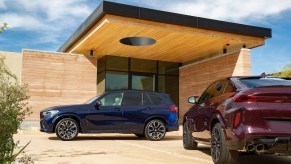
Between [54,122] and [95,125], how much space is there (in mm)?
1218

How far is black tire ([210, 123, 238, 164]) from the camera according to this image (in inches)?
223

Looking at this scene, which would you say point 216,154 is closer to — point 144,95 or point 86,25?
point 144,95

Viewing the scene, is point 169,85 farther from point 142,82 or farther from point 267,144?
point 267,144

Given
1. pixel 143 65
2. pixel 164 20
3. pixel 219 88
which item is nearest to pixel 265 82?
pixel 219 88

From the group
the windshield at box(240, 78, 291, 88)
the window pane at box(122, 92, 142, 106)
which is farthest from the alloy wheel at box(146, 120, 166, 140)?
the windshield at box(240, 78, 291, 88)

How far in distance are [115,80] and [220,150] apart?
16.6 metres

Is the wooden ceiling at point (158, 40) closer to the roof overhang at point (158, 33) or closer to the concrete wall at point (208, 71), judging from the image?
the roof overhang at point (158, 33)

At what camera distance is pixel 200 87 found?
789 inches

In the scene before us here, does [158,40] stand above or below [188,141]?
above

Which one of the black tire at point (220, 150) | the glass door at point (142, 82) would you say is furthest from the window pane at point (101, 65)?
the black tire at point (220, 150)

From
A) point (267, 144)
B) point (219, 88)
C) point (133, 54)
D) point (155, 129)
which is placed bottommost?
point (155, 129)

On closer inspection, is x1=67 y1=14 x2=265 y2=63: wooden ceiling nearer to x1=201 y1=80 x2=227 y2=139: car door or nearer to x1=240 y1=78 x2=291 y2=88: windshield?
x1=201 y1=80 x2=227 y2=139: car door

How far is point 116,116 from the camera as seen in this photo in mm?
11320

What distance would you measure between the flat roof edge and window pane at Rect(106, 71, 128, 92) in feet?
13.9
